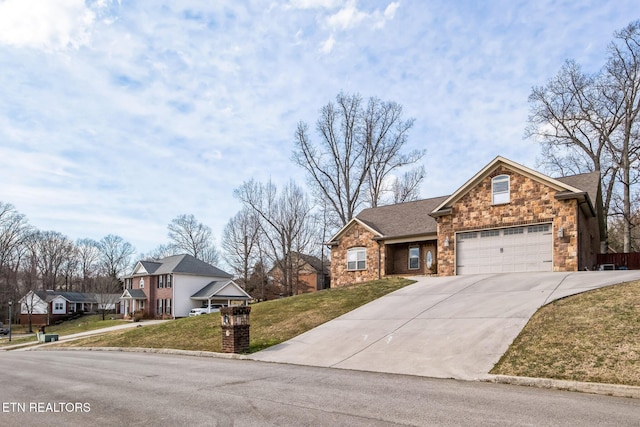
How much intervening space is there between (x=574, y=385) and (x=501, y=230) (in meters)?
15.4

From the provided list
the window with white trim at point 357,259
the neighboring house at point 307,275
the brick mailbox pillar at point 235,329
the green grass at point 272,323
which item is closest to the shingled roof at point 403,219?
the window with white trim at point 357,259

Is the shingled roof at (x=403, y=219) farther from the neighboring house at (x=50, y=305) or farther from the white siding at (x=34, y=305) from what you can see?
the white siding at (x=34, y=305)

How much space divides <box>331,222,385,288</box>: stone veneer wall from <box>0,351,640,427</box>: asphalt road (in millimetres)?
18687

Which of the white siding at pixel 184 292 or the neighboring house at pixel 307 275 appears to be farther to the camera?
the neighboring house at pixel 307 275

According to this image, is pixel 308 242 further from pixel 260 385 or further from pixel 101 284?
pixel 260 385

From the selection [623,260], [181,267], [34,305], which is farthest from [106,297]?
[623,260]

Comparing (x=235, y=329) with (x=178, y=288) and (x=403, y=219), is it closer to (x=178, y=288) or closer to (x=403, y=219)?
(x=403, y=219)

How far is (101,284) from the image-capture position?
66.9 meters

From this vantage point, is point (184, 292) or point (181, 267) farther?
point (181, 267)

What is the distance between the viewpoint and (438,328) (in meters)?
13.0

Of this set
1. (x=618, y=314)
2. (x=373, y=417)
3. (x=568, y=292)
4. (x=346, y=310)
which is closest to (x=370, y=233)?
(x=346, y=310)

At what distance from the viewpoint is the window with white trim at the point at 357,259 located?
29.6 meters

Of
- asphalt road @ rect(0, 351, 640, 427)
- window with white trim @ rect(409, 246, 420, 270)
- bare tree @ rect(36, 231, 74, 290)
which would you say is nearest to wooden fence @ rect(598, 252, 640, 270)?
window with white trim @ rect(409, 246, 420, 270)

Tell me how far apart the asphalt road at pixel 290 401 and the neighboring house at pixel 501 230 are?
14670 millimetres
